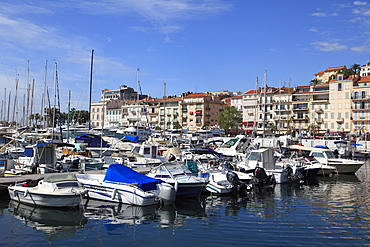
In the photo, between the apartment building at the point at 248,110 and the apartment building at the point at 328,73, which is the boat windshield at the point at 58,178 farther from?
the apartment building at the point at 328,73

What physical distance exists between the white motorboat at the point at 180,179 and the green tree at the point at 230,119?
81.1 m

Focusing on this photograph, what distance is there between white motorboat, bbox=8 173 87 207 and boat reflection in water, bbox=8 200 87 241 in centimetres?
33

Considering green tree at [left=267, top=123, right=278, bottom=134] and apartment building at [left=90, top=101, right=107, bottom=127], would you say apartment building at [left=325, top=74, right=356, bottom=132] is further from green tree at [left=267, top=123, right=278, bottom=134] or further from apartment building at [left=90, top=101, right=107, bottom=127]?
apartment building at [left=90, top=101, right=107, bottom=127]

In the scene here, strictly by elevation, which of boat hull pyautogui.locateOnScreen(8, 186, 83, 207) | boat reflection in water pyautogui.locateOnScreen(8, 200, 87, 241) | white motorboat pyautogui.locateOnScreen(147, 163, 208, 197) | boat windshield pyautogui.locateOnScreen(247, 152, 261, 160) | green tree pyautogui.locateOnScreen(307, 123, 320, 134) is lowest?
boat reflection in water pyautogui.locateOnScreen(8, 200, 87, 241)

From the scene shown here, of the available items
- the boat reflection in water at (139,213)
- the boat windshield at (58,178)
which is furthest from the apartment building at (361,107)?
the boat windshield at (58,178)

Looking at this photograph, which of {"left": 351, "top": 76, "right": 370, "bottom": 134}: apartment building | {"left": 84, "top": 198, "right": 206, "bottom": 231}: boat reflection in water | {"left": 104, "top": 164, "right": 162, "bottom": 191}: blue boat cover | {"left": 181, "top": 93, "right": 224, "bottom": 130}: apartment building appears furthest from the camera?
{"left": 181, "top": 93, "right": 224, "bottom": 130}: apartment building

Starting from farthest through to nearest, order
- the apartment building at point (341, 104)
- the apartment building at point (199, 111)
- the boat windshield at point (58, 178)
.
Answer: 1. the apartment building at point (199, 111)
2. the apartment building at point (341, 104)
3. the boat windshield at point (58, 178)

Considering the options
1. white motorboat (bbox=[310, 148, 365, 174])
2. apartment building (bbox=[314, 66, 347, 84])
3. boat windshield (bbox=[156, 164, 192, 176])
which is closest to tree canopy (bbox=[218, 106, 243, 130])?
apartment building (bbox=[314, 66, 347, 84])

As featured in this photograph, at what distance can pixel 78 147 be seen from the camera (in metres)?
40.0

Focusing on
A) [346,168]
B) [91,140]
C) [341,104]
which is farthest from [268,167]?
[341,104]

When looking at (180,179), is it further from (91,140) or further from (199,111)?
(199,111)

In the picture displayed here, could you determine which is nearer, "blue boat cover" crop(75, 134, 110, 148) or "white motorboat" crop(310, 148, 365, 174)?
"white motorboat" crop(310, 148, 365, 174)

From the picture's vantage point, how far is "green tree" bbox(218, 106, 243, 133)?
104219mm

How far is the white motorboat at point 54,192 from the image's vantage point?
1856 cm
